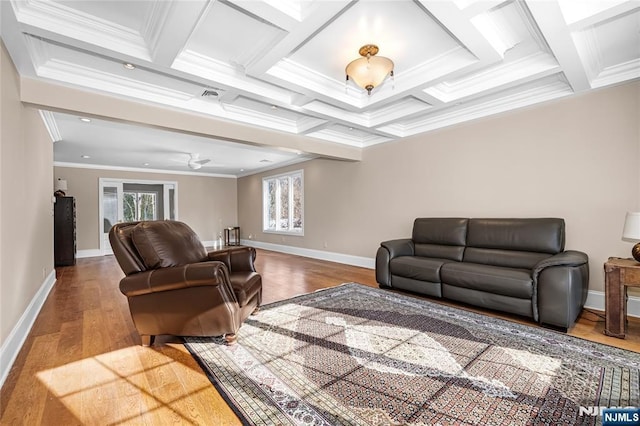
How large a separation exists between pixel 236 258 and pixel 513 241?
312cm

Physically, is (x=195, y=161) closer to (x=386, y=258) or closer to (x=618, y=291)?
(x=386, y=258)

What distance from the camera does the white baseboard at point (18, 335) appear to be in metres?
2.00

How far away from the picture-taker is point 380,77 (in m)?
2.63

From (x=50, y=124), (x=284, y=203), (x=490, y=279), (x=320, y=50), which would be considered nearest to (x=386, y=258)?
(x=490, y=279)

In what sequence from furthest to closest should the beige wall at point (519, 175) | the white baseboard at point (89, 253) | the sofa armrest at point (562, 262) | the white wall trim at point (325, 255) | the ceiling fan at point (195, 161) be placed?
the white baseboard at point (89, 253)
the ceiling fan at point (195, 161)
the white wall trim at point (325, 255)
the beige wall at point (519, 175)
the sofa armrest at point (562, 262)

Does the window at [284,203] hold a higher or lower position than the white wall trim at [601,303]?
higher

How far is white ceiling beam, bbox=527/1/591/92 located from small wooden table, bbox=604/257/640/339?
1785 millimetres

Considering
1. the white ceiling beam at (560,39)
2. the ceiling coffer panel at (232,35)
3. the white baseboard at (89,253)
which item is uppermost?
the ceiling coffer panel at (232,35)

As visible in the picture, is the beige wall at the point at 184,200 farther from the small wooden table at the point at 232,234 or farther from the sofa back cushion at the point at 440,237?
the sofa back cushion at the point at 440,237

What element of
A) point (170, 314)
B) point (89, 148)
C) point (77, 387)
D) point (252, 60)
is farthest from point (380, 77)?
point (89, 148)

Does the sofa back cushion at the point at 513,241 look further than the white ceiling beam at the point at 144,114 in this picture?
Yes

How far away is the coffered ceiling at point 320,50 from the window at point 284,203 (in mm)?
3595

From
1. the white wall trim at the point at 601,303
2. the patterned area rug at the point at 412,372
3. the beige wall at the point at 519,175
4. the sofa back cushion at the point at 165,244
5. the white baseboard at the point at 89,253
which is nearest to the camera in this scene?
the patterned area rug at the point at 412,372

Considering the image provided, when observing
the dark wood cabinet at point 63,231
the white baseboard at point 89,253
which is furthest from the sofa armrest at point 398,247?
the white baseboard at point 89,253
